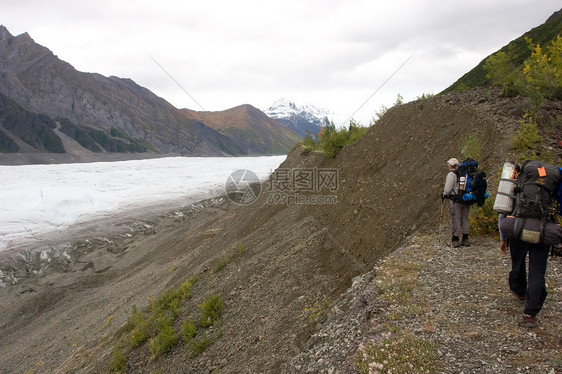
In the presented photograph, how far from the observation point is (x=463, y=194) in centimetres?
756

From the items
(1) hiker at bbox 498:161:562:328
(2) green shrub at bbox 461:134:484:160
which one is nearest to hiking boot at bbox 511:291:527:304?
(1) hiker at bbox 498:161:562:328

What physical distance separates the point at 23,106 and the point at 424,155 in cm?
17001

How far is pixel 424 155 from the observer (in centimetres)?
1199

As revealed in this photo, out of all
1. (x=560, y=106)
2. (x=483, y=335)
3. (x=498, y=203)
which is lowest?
(x=483, y=335)

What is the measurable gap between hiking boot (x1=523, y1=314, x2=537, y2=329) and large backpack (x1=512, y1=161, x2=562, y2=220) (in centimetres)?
124

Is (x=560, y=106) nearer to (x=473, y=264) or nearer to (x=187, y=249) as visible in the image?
(x=473, y=264)

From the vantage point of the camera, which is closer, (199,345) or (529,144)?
(199,345)

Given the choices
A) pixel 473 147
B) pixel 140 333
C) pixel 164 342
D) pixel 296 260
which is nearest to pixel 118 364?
pixel 140 333

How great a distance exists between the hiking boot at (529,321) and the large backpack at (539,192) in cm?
124

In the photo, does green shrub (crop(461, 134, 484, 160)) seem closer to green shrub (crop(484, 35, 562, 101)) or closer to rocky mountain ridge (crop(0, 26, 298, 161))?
green shrub (crop(484, 35, 562, 101))

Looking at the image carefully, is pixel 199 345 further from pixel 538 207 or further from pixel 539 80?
pixel 539 80

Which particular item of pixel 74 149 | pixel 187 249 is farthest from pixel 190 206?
pixel 74 149

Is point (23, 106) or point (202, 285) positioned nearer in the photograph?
point (202, 285)

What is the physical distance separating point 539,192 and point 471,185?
2.77 m
